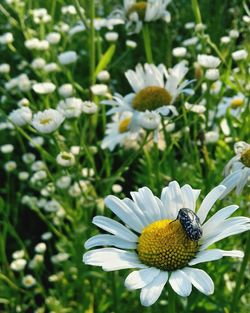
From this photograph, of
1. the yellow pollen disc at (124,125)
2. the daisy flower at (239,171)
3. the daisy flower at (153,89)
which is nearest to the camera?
the daisy flower at (239,171)

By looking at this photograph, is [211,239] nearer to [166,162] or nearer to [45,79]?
[166,162]

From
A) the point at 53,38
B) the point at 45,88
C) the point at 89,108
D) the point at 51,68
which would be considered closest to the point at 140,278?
the point at 89,108

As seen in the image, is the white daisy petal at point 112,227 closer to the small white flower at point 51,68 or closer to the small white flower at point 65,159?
the small white flower at point 65,159

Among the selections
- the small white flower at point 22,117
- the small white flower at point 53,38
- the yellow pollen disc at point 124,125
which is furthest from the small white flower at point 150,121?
the small white flower at point 53,38

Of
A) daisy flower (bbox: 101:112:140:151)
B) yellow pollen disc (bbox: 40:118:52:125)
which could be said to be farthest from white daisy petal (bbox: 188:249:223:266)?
daisy flower (bbox: 101:112:140:151)

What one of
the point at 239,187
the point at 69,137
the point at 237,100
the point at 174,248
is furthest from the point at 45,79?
the point at 174,248

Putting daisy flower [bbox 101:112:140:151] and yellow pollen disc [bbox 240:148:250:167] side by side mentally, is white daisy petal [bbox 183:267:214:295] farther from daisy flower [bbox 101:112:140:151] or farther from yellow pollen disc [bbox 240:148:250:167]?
daisy flower [bbox 101:112:140:151]
